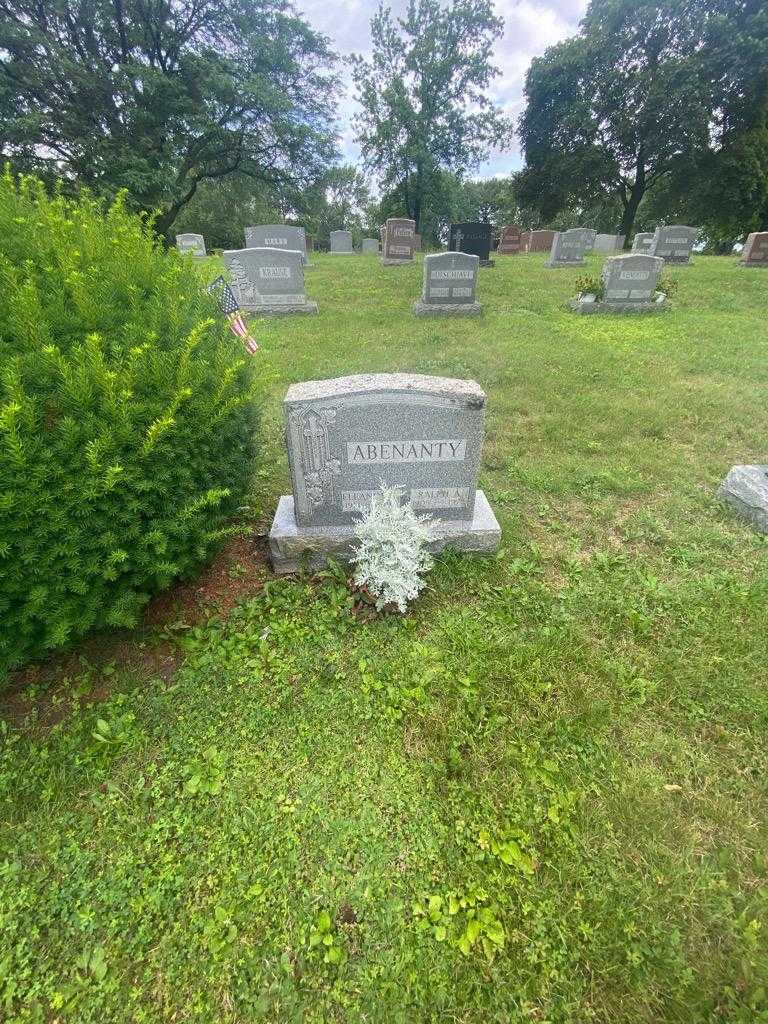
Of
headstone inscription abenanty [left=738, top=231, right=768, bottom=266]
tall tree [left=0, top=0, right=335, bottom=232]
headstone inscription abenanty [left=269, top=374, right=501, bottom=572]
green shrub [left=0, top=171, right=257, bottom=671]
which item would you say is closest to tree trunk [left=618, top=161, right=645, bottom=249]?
headstone inscription abenanty [left=738, top=231, right=768, bottom=266]

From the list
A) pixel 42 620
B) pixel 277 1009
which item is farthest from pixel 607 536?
pixel 42 620

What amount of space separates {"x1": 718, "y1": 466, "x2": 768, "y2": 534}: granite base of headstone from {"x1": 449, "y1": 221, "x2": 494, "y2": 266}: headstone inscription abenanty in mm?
14108

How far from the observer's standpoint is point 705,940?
Result: 1769 millimetres

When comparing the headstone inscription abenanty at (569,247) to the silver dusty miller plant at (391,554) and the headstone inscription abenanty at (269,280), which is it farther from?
the silver dusty miller plant at (391,554)

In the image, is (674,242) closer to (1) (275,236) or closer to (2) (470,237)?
(2) (470,237)

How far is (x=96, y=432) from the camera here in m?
2.17

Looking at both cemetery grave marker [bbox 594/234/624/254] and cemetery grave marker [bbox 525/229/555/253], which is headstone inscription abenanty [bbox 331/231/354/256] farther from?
cemetery grave marker [bbox 594/234/624/254]

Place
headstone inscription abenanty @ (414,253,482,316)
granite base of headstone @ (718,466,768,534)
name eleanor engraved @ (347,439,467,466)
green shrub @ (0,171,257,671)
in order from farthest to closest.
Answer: headstone inscription abenanty @ (414,253,482,316) → granite base of headstone @ (718,466,768,534) → name eleanor engraved @ (347,439,467,466) → green shrub @ (0,171,257,671)

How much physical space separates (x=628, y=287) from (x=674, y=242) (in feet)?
32.9

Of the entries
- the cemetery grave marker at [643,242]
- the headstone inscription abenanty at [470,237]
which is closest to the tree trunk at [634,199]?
the cemetery grave marker at [643,242]

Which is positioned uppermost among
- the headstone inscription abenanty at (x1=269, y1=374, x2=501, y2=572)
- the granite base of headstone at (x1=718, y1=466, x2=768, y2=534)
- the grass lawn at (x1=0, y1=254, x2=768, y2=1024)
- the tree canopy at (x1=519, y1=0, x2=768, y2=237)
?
the tree canopy at (x1=519, y1=0, x2=768, y2=237)

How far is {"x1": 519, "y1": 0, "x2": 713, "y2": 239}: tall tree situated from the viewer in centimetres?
2395

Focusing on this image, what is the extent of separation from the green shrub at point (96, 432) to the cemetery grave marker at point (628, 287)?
1060 cm

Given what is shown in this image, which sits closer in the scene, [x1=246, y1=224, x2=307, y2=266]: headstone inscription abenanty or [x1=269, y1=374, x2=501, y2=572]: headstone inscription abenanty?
[x1=269, y1=374, x2=501, y2=572]: headstone inscription abenanty
